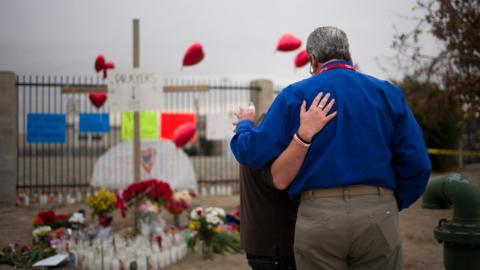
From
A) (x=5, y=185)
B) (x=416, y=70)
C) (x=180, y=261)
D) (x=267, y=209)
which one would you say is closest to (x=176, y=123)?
(x=5, y=185)

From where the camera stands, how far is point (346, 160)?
1996 mm

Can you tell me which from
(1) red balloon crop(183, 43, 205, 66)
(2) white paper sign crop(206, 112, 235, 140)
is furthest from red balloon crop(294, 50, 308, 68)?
(2) white paper sign crop(206, 112, 235, 140)

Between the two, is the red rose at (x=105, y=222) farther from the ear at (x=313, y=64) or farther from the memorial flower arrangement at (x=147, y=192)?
the ear at (x=313, y=64)

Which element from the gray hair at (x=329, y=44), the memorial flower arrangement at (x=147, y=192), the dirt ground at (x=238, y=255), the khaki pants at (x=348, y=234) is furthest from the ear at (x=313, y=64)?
the memorial flower arrangement at (x=147, y=192)

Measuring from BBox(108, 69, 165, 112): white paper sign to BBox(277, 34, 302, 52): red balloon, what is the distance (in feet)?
10.6

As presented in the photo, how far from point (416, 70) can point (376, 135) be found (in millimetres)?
6945

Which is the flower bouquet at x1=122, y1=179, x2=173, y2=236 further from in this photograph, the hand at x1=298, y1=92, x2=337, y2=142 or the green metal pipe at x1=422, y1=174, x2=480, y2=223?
the hand at x1=298, y1=92, x2=337, y2=142

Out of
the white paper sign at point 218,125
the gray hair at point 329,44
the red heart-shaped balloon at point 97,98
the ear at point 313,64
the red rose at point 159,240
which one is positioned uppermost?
the red heart-shaped balloon at point 97,98

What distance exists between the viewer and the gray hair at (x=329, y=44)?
2.18 meters

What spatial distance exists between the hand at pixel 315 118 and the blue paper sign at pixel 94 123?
924 centimetres

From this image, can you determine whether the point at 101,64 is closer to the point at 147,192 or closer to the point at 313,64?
the point at 147,192

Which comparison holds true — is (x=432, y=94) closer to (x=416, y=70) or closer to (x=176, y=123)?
(x=416, y=70)

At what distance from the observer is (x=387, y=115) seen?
6.89ft

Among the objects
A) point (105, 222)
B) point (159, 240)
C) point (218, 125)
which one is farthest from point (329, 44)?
point (218, 125)
